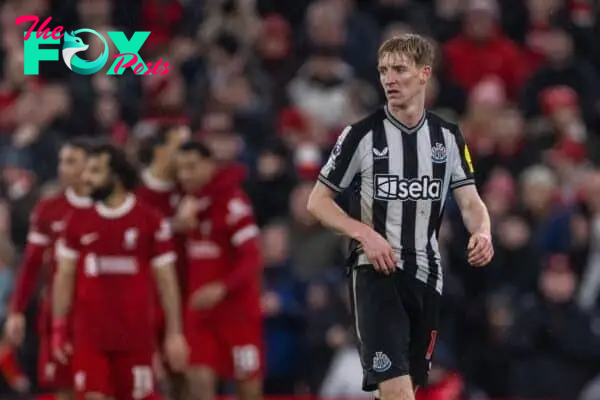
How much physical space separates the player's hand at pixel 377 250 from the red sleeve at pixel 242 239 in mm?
3677

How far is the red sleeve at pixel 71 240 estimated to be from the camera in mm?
10906

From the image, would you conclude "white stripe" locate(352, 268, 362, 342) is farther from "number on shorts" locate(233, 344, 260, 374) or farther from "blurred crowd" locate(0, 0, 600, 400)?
"blurred crowd" locate(0, 0, 600, 400)

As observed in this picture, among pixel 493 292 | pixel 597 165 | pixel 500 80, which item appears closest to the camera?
pixel 493 292

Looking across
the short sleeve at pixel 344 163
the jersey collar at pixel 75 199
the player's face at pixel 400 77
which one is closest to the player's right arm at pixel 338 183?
the short sleeve at pixel 344 163

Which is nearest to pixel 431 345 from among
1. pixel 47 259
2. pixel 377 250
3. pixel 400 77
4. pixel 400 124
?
pixel 377 250

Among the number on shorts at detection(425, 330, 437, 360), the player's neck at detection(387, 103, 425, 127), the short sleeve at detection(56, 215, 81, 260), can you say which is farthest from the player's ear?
the short sleeve at detection(56, 215, 81, 260)

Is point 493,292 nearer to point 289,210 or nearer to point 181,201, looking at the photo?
point 289,210

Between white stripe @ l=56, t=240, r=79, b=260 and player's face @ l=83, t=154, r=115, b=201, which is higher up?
player's face @ l=83, t=154, r=115, b=201

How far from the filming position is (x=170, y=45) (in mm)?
17047

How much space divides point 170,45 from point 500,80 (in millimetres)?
3339

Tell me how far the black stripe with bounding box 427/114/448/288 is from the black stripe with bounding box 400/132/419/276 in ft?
0.36

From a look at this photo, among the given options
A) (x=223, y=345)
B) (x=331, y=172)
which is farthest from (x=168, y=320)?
(x=331, y=172)

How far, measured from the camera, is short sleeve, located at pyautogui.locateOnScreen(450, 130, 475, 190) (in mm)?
9195

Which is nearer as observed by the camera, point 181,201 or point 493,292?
point 181,201
